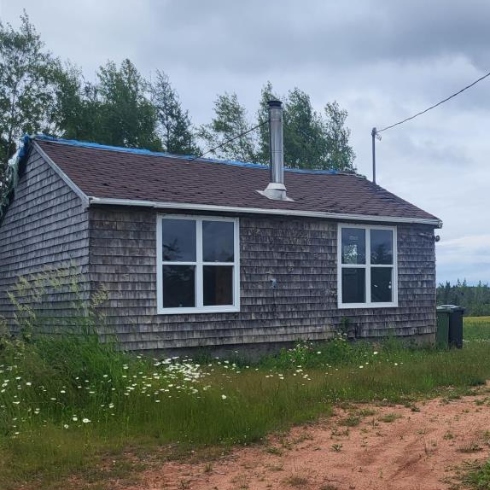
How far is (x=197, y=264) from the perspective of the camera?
11320mm

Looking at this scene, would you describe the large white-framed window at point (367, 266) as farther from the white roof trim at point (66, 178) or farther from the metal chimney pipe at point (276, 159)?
the white roof trim at point (66, 178)

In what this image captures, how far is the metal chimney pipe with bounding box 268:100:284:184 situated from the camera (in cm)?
1327

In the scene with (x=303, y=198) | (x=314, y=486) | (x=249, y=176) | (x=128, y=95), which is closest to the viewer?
(x=314, y=486)

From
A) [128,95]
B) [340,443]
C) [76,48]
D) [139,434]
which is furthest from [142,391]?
[128,95]

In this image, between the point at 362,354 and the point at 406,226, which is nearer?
the point at 362,354

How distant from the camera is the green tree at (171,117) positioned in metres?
32.9

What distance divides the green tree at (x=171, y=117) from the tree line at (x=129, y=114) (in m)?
Answer: 0.05

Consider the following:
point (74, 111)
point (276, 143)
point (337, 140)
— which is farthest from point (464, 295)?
point (276, 143)

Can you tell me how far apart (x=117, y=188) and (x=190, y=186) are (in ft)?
5.62

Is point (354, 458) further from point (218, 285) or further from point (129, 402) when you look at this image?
point (218, 285)

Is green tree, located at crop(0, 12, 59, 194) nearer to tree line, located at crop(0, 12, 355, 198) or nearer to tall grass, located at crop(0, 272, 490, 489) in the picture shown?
tree line, located at crop(0, 12, 355, 198)

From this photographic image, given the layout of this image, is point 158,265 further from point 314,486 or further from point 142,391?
point 314,486

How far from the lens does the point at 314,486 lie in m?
4.92

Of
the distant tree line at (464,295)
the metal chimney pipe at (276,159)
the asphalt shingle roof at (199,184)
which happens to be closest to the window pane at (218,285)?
the asphalt shingle roof at (199,184)
